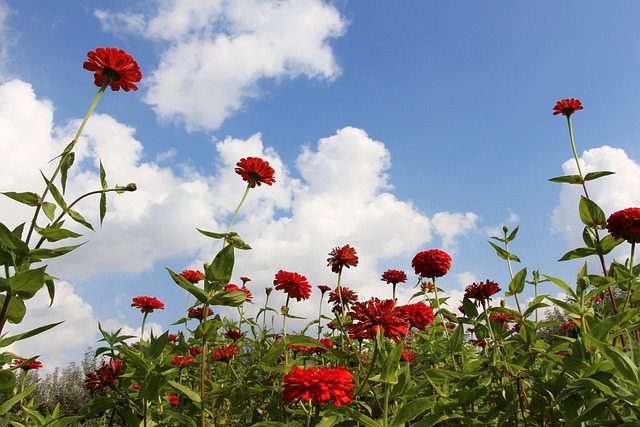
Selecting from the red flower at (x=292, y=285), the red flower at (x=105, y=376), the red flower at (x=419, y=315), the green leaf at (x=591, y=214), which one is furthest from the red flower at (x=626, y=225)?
the red flower at (x=105, y=376)

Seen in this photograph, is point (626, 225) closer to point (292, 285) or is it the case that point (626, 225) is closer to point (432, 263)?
point (432, 263)

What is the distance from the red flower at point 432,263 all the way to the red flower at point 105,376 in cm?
240

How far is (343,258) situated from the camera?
3.60m

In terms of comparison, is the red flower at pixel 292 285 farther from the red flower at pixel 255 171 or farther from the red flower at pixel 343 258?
the red flower at pixel 255 171

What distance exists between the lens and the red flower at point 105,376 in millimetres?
2811

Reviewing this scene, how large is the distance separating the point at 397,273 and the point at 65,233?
2.98 meters

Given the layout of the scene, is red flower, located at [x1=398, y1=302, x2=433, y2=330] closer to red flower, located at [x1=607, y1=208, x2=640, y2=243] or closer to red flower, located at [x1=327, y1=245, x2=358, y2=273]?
red flower, located at [x1=327, y1=245, x2=358, y2=273]

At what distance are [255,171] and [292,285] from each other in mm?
1151

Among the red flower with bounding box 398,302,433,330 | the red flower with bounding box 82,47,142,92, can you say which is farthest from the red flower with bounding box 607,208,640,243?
the red flower with bounding box 82,47,142,92

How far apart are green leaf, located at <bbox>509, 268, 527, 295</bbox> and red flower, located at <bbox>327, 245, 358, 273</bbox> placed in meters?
1.39

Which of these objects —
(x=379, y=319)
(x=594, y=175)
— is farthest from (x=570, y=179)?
(x=379, y=319)

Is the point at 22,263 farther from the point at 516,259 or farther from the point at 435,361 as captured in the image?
the point at 516,259

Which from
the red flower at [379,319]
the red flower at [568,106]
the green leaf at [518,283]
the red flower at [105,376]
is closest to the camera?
the red flower at [379,319]

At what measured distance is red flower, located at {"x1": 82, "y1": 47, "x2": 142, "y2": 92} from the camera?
2635mm
